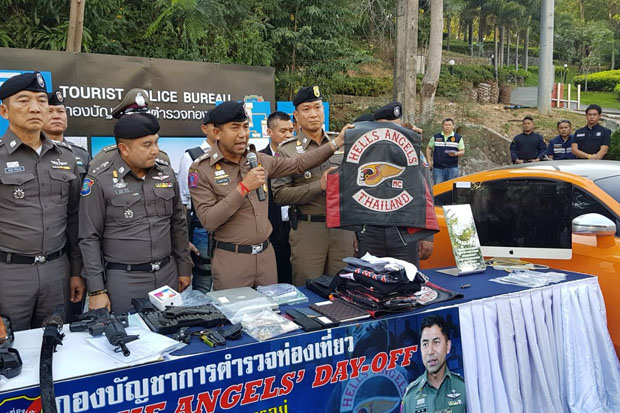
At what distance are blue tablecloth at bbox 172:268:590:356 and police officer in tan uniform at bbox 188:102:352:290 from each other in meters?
0.33

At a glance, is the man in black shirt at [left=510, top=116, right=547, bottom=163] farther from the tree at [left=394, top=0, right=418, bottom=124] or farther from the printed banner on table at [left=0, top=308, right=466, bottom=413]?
the printed banner on table at [left=0, top=308, right=466, bottom=413]

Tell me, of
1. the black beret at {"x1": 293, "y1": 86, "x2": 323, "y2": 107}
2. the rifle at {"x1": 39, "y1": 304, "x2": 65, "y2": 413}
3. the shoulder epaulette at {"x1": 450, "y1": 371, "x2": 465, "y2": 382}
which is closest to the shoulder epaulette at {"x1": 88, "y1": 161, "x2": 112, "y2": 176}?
the rifle at {"x1": 39, "y1": 304, "x2": 65, "y2": 413}

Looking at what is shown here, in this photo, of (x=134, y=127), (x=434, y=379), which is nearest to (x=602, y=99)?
(x=434, y=379)

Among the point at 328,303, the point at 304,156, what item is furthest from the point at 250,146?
the point at 328,303

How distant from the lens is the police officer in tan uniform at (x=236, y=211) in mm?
2814

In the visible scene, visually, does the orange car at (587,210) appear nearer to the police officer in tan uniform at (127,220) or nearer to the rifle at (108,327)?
the police officer in tan uniform at (127,220)

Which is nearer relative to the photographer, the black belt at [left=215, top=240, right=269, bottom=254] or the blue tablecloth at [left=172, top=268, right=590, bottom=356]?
the blue tablecloth at [left=172, top=268, right=590, bottom=356]

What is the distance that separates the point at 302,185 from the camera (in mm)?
3375

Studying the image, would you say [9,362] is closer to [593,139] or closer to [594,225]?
[594,225]

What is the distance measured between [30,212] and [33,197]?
8cm

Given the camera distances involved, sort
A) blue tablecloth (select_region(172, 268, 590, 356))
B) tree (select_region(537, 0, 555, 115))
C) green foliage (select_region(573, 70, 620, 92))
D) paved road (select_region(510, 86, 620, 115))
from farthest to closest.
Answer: green foliage (select_region(573, 70, 620, 92)), paved road (select_region(510, 86, 620, 115)), tree (select_region(537, 0, 555, 115)), blue tablecloth (select_region(172, 268, 590, 356))

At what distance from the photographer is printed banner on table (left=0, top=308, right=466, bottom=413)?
175cm

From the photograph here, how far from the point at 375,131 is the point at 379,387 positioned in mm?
1330

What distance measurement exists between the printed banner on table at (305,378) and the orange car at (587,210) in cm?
110
